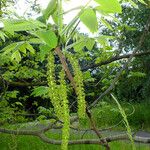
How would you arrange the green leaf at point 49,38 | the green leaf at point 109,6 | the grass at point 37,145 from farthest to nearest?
1. the grass at point 37,145
2. the green leaf at point 49,38
3. the green leaf at point 109,6

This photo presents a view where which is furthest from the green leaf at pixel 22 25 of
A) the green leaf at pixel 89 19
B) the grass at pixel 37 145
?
the grass at pixel 37 145

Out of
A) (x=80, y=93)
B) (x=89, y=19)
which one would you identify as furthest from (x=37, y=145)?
(x=89, y=19)

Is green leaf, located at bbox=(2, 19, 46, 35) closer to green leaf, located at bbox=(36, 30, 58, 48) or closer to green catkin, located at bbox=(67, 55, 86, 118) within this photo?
green leaf, located at bbox=(36, 30, 58, 48)

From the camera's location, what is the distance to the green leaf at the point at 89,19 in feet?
2.86

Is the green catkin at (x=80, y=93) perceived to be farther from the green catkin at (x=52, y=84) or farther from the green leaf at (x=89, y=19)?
the green leaf at (x=89, y=19)

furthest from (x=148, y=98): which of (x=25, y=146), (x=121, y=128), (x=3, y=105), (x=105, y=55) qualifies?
(x=105, y=55)

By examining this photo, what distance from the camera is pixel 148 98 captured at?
1297cm

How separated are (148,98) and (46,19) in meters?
12.2

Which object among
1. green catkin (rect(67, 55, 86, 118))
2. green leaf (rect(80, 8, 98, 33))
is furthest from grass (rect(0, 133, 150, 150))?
green leaf (rect(80, 8, 98, 33))

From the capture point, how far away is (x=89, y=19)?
2.89 feet

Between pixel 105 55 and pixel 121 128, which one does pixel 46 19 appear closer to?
pixel 105 55

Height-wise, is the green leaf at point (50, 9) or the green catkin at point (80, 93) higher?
the green leaf at point (50, 9)

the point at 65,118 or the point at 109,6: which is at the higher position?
the point at 109,6

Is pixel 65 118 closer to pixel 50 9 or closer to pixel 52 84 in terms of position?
pixel 52 84
